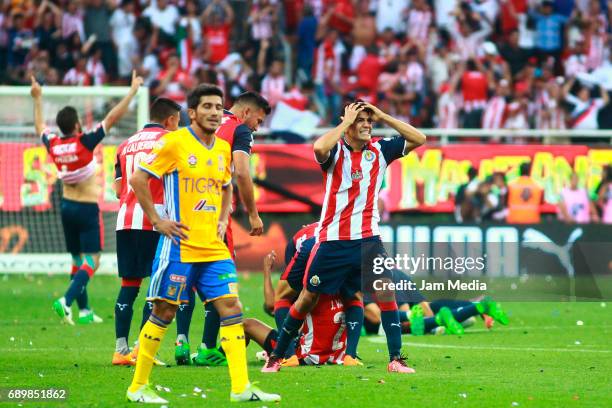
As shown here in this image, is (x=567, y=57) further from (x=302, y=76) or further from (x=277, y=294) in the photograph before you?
(x=277, y=294)

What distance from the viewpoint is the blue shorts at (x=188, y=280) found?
29.6 ft

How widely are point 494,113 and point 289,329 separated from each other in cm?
1532

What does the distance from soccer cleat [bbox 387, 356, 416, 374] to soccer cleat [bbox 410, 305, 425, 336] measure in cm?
360

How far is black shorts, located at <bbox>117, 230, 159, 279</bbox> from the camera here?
11820mm

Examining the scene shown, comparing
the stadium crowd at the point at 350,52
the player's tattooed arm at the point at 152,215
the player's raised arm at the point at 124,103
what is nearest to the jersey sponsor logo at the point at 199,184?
the player's tattooed arm at the point at 152,215

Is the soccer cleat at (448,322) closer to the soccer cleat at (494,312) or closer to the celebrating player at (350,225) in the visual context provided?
the soccer cleat at (494,312)

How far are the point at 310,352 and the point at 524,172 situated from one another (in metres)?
12.4

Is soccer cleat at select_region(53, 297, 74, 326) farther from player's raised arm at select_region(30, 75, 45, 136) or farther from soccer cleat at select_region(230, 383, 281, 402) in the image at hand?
soccer cleat at select_region(230, 383, 281, 402)

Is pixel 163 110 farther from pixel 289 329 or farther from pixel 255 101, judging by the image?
pixel 289 329

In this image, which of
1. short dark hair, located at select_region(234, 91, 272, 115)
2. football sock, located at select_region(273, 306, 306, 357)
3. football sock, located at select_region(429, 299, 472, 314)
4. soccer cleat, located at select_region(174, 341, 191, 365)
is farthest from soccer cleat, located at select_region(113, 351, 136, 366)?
football sock, located at select_region(429, 299, 472, 314)

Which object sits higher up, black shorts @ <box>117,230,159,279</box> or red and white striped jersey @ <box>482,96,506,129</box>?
red and white striped jersey @ <box>482,96,506,129</box>

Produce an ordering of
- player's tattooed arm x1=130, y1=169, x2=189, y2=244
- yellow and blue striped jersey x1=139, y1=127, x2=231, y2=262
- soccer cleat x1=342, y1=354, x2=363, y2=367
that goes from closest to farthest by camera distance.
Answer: player's tattooed arm x1=130, y1=169, x2=189, y2=244, yellow and blue striped jersey x1=139, y1=127, x2=231, y2=262, soccer cleat x1=342, y1=354, x2=363, y2=367

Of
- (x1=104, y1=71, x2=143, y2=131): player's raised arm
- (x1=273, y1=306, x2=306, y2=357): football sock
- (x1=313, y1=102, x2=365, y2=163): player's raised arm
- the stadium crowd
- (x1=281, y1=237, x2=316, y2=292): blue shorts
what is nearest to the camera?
(x1=313, y1=102, x2=365, y2=163): player's raised arm

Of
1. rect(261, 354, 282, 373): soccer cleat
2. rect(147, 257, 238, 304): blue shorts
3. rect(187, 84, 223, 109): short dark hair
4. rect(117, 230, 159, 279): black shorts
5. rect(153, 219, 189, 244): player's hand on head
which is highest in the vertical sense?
rect(187, 84, 223, 109): short dark hair
